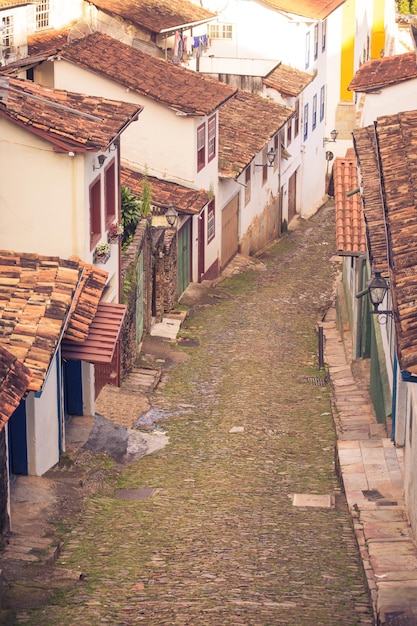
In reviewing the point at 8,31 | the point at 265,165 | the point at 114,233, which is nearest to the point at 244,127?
the point at 265,165

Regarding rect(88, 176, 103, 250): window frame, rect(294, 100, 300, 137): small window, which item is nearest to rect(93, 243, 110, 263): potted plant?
rect(88, 176, 103, 250): window frame

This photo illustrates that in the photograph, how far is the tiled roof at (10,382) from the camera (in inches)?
616

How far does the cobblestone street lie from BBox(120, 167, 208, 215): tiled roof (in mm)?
3309

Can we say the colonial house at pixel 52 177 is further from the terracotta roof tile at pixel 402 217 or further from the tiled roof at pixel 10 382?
the tiled roof at pixel 10 382

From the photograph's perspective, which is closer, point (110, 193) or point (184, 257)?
point (110, 193)

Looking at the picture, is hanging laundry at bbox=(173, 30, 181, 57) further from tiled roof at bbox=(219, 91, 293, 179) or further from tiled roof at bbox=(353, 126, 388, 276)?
tiled roof at bbox=(353, 126, 388, 276)

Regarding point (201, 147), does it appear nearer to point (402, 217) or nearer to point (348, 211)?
point (348, 211)

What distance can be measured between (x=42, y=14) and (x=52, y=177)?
19.3 meters

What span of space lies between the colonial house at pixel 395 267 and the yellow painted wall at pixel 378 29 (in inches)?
1329

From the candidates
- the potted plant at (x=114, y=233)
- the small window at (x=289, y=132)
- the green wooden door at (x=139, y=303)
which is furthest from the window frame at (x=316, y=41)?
the potted plant at (x=114, y=233)

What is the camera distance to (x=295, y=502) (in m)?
20.1

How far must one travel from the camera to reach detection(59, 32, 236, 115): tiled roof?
3416cm

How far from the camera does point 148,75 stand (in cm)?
3531

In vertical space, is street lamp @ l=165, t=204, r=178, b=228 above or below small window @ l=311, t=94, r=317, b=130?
above
